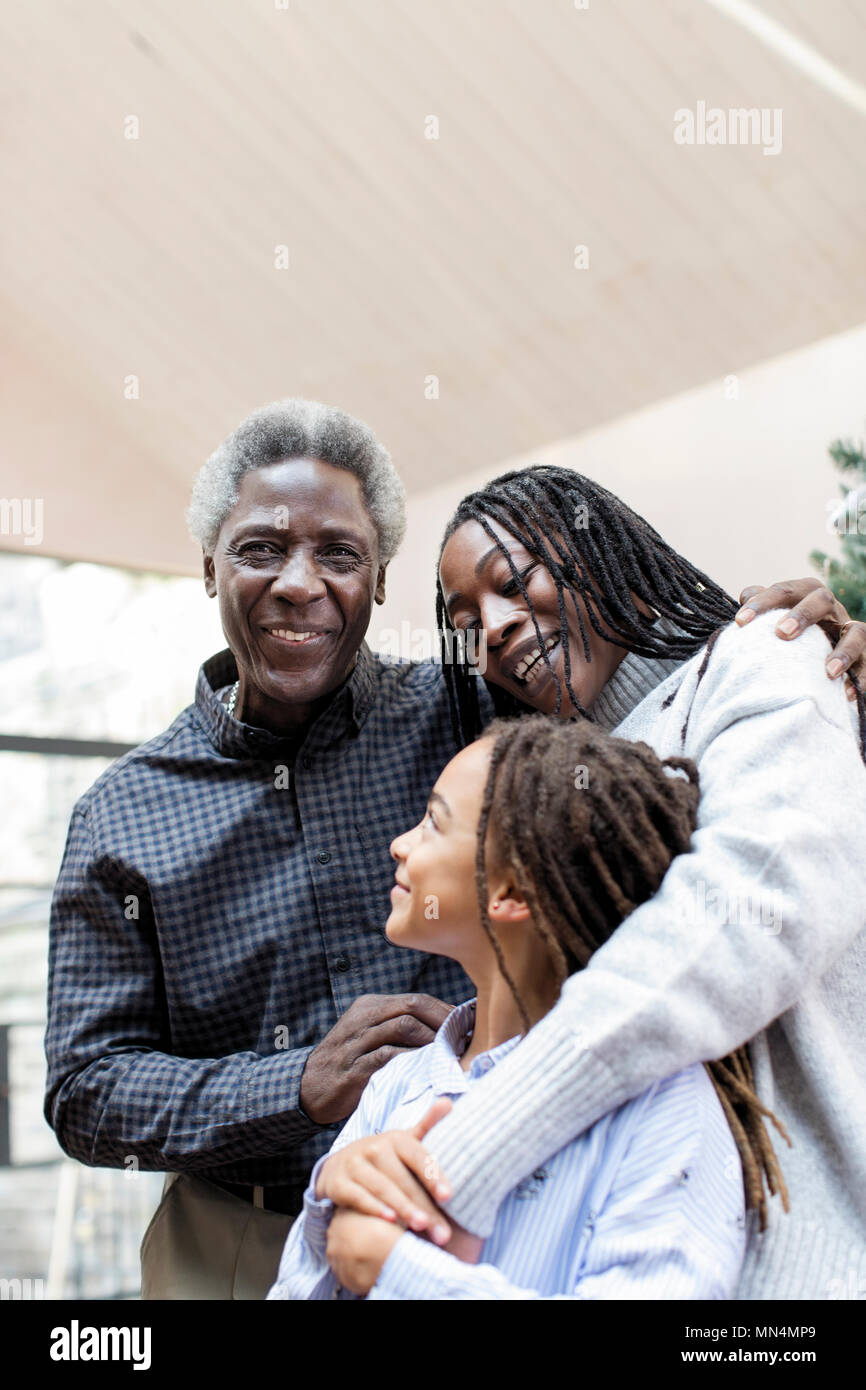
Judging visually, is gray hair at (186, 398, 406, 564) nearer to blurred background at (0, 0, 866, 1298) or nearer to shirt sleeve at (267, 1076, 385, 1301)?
shirt sleeve at (267, 1076, 385, 1301)

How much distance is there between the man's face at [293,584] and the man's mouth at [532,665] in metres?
0.35

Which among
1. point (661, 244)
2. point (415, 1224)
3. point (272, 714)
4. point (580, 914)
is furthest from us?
point (661, 244)

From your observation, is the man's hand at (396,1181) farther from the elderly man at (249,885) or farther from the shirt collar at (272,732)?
the shirt collar at (272,732)

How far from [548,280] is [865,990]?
12.8 feet

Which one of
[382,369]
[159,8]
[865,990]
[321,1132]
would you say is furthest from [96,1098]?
[382,369]

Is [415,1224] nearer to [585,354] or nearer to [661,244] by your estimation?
[661,244]

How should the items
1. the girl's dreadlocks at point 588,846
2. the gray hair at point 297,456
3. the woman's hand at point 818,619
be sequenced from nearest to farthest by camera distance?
the girl's dreadlocks at point 588,846 < the woman's hand at point 818,619 < the gray hair at point 297,456

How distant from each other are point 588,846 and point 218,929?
2.49 feet

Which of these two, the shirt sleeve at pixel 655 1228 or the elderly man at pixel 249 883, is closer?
the shirt sleeve at pixel 655 1228

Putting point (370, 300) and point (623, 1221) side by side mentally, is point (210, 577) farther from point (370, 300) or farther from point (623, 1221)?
point (370, 300)

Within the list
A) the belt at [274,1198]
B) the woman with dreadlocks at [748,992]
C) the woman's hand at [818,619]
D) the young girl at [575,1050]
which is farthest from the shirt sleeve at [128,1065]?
the woman's hand at [818,619]

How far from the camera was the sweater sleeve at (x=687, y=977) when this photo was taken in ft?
3.63

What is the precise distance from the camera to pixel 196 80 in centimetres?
459

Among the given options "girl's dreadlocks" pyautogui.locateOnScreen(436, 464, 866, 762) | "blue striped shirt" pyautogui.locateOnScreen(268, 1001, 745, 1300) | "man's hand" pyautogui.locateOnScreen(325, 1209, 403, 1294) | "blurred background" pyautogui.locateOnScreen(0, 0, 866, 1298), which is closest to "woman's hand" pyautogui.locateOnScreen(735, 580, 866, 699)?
"girl's dreadlocks" pyautogui.locateOnScreen(436, 464, 866, 762)
